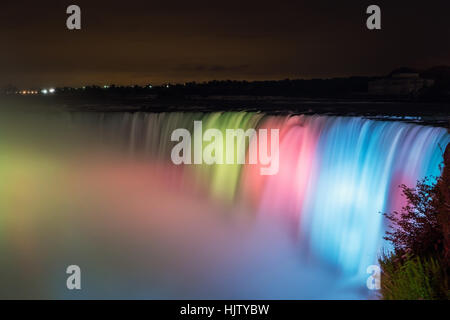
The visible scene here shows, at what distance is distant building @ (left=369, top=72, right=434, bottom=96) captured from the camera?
32.0 m

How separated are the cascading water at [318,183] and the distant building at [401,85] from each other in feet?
52.0

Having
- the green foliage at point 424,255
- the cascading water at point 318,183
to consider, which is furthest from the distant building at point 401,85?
the green foliage at point 424,255

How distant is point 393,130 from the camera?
12.5m

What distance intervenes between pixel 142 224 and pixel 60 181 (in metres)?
9.19

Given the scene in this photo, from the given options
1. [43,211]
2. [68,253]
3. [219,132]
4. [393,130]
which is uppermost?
[219,132]

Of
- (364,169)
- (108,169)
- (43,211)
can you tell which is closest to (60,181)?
(108,169)

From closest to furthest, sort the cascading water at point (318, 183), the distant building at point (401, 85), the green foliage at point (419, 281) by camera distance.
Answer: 1. the green foliage at point (419, 281)
2. the cascading water at point (318, 183)
3. the distant building at point (401, 85)

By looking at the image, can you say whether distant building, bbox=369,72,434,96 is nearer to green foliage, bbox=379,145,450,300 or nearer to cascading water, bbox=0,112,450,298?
cascading water, bbox=0,112,450,298

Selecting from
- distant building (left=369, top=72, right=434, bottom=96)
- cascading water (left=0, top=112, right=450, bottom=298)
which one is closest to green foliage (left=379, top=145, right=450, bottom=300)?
cascading water (left=0, top=112, right=450, bottom=298)

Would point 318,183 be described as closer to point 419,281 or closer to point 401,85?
point 419,281

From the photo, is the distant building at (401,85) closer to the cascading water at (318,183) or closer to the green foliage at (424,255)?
the cascading water at (318,183)

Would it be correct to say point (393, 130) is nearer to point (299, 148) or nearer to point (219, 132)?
point (299, 148)

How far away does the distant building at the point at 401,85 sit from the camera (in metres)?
32.0

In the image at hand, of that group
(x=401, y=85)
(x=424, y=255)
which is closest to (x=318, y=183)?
(x=424, y=255)
